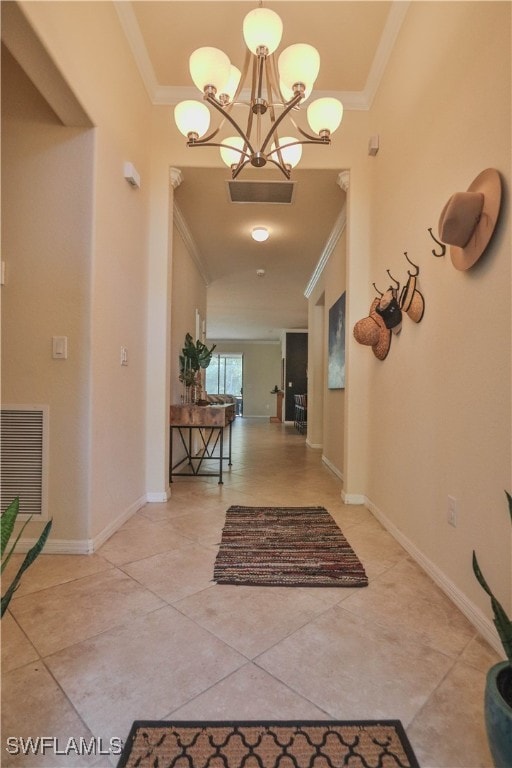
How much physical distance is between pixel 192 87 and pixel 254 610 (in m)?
3.30

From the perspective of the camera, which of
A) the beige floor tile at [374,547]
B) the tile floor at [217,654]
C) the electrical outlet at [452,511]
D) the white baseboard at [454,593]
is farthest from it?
the beige floor tile at [374,547]

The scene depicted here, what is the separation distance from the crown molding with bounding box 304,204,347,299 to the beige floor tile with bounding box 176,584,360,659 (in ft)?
10.1

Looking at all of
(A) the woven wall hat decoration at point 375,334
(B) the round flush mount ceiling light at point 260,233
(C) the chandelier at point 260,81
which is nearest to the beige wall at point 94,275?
(C) the chandelier at point 260,81

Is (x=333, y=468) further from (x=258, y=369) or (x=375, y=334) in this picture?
(x=258, y=369)

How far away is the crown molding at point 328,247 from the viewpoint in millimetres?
3625

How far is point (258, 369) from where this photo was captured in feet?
43.7

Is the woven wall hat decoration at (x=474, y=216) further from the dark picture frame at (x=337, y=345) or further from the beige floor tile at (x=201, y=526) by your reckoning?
the dark picture frame at (x=337, y=345)

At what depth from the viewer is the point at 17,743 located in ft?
3.00

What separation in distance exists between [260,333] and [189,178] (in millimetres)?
8240

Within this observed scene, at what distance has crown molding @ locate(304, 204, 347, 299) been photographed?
3625mm

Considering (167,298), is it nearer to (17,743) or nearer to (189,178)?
(189,178)

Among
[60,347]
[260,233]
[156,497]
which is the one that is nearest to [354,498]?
[156,497]

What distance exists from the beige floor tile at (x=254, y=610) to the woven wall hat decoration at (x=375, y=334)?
147 centimetres

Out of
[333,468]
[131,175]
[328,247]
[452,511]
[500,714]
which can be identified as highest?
[328,247]
